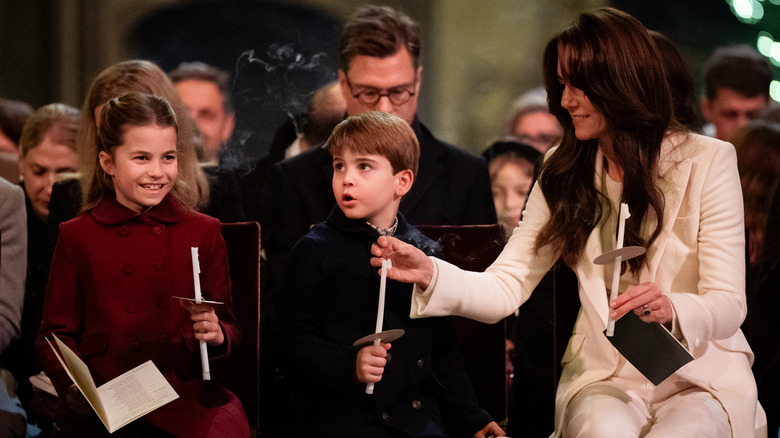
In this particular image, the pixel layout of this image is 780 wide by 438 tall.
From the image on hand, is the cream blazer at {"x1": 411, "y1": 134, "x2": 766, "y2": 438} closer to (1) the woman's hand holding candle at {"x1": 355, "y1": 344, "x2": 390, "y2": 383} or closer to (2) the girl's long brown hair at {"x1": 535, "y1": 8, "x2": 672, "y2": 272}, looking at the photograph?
(2) the girl's long brown hair at {"x1": 535, "y1": 8, "x2": 672, "y2": 272}

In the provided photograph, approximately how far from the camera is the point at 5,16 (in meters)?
4.35

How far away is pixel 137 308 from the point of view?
233 cm

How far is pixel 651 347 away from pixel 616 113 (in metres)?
0.67

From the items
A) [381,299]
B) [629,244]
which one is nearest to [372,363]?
[381,299]

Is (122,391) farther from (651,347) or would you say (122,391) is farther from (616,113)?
(616,113)

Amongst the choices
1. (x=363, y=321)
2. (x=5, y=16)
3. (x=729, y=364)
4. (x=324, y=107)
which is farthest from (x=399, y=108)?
(x=5, y=16)

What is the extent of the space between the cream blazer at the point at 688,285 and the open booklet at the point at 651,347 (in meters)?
0.11

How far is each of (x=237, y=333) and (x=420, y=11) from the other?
259 cm

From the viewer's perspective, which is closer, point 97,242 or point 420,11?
point 97,242

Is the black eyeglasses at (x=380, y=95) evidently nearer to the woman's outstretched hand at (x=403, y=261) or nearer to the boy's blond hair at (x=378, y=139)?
the boy's blond hair at (x=378, y=139)

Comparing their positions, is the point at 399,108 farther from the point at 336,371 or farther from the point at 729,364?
the point at 729,364

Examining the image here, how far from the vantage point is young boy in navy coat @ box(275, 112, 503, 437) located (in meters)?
2.32

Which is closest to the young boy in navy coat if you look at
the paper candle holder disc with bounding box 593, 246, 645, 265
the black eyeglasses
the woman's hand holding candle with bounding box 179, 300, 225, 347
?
the woman's hand holding candle with bounding box 179, 300, 225, 347

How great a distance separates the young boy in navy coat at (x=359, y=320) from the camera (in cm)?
232
